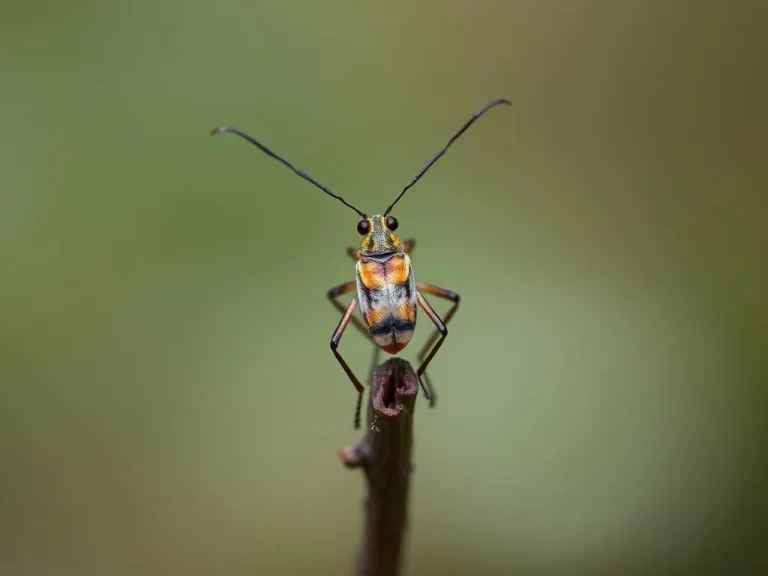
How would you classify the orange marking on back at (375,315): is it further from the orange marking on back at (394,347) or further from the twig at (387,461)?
the twig at (387,461)

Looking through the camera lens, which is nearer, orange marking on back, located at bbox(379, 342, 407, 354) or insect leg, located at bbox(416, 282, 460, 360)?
orange marking on back, located at bbox(379, 342, 407, 354)

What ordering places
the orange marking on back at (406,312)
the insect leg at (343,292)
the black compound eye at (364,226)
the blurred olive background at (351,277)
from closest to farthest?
the orange marking on back at (406,312)
the black compound eye at (364,226)
the insect leg at (343,292)
the blurred olive background at (351,277)

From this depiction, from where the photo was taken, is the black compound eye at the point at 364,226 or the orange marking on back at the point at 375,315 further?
the black compound eye at the point at 364,226

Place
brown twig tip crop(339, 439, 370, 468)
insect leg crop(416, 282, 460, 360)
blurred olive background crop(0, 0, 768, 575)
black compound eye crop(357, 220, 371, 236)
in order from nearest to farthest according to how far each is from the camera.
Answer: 1. brown twig tip crop(339, 439, 370, 468)
2. black compound eye crop(357, 220, 371, 236)
3. insect leg crop(416, 282, 460, 360)
4. blurred olive background crop(0, 0, 768, 575)

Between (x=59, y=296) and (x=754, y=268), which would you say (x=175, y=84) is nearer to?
(x=59, y=296)

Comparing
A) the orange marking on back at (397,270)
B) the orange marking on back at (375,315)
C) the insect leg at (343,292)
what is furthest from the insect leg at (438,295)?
the orange marking on back at (375,315)

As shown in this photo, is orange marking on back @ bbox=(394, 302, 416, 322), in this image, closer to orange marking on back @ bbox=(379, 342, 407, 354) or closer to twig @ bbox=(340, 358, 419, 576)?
orange marking on back @ bbox=(379, 342, 407, 354)

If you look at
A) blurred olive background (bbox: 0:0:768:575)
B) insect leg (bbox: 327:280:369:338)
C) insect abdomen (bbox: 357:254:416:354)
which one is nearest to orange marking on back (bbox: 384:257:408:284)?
insect abdomen (bbox: 357:254:416:354)
